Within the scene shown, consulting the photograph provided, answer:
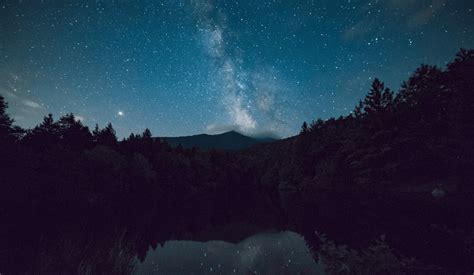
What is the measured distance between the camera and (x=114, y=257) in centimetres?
684

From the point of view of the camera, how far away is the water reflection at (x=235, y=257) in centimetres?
1273

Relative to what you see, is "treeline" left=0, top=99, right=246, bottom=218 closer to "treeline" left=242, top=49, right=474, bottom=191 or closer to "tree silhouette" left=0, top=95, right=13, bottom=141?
"tree silhouette" left=0, top=95, right=13, bottom=141

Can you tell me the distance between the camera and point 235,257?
15141mm

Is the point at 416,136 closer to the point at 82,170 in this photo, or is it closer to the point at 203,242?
the point at 203,242

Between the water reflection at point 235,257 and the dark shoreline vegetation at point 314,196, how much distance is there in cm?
111

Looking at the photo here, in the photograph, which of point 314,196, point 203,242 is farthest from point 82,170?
point 314,196

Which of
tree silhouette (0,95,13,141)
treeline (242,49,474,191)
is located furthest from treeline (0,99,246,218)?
treeline (242,49,474,191)

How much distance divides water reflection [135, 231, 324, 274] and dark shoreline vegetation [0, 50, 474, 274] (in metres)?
1.11

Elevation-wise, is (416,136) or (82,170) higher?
(416,136)

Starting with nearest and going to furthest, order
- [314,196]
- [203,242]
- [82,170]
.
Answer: [203,242] → [82,170] → [314,196]

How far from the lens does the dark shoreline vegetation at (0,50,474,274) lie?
11.0 meters

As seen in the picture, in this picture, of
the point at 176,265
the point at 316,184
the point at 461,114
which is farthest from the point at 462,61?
the point at 176,265

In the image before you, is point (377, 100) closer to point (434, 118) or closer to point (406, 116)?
point (406, 116)

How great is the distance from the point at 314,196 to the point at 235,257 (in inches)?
1336
